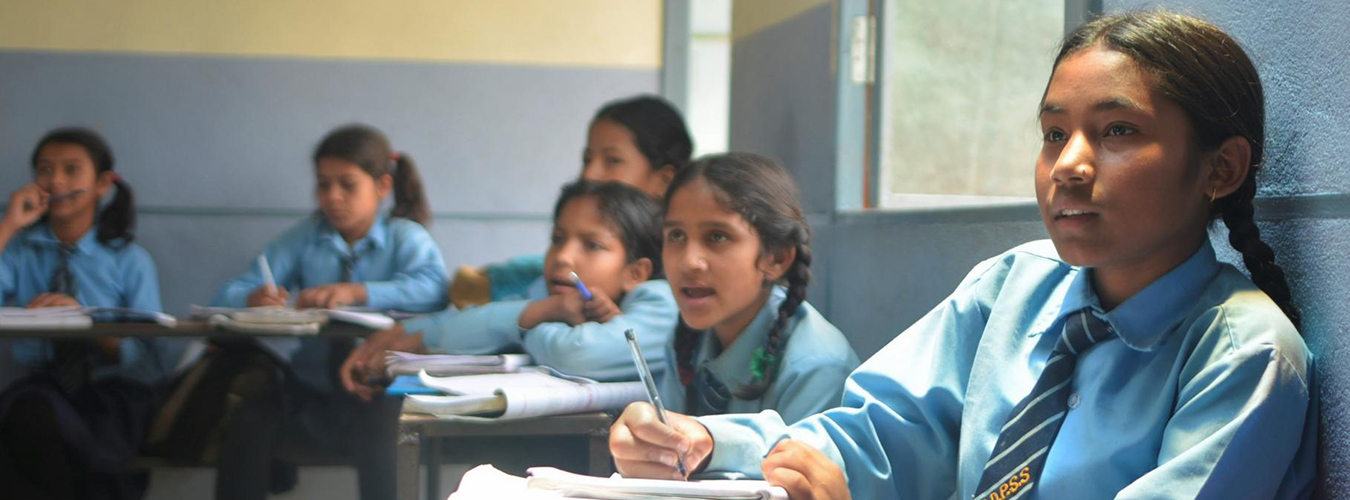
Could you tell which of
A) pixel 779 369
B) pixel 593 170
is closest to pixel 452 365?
pixel 779 369

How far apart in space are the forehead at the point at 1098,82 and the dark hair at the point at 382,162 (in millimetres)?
2921

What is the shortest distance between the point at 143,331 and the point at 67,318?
221 millimetres

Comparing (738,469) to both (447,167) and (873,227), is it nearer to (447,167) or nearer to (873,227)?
(873,227)

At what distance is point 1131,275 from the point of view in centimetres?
103

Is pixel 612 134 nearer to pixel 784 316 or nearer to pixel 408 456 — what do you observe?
pixel 784 316

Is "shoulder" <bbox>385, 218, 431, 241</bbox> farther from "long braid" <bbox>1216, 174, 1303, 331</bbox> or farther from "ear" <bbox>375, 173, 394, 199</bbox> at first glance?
"long braid" <bbox>1216, 174, 1303, 331</bbox>

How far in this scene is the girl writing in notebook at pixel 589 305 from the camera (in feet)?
7.04

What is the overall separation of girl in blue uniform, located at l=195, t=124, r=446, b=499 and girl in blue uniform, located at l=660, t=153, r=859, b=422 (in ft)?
3.86

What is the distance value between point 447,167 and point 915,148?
217 centimetres

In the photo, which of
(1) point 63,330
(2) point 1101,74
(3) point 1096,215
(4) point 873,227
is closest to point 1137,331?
(3) point 1096,215

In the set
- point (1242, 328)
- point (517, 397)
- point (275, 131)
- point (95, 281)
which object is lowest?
point (95, 281)

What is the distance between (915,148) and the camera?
2236 mm

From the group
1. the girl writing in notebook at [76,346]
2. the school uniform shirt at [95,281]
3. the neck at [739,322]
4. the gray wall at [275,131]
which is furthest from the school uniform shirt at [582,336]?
the gray wall at [275,131]

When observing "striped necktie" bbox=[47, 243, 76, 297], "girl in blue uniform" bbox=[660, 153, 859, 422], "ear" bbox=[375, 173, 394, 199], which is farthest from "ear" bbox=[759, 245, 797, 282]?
"striped necktie" bbox=[47, 243, 76, 297]
